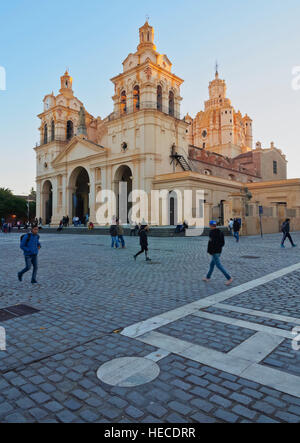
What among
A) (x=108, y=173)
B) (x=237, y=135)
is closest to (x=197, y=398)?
(x=108, y=173)

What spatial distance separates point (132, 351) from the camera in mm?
3322

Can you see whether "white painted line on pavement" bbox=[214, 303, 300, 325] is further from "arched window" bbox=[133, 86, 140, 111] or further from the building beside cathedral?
"arched window" bbox=[133, 86, 140, 111]

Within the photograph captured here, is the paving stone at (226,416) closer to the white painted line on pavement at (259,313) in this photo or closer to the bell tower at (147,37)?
the white painted line on pavement at (259,313)

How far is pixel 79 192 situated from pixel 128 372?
47381mm

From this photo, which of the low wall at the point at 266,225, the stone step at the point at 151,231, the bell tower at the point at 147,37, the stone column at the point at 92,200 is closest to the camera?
the low wall at the point at 266,225

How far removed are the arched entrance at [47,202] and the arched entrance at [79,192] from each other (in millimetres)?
6275

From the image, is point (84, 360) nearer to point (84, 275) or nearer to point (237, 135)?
point (84, 275)

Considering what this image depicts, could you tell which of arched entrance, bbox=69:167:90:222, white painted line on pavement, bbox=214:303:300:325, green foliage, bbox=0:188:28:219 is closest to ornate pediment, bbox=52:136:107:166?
arched entrance, bbox=69:167:90:222

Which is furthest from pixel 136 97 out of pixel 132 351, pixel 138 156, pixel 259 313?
pixel 132 351

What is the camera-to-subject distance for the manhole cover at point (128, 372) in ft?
8.91

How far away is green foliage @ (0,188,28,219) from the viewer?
199ft

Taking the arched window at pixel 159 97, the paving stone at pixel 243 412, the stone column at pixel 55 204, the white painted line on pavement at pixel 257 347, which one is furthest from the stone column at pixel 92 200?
the paving stone at pixel 243 412

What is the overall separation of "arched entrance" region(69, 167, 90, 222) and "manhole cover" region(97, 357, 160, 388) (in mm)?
41226
